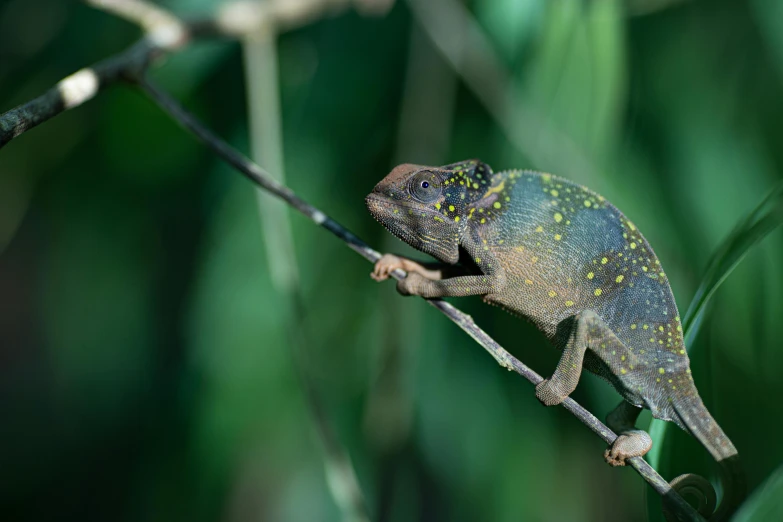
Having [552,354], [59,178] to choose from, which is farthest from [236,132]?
[552,354]

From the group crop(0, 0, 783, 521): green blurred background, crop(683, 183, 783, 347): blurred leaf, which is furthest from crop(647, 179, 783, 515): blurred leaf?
crop(0, 0, 783, 521): green blurred background

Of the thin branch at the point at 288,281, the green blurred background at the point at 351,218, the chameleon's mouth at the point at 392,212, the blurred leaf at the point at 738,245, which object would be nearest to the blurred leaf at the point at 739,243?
the blurred leaf at the point at 738,245

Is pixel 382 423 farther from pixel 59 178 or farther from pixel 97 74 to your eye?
pixel 59 178

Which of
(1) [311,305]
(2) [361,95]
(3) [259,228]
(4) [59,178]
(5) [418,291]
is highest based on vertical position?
(4) [59,178]

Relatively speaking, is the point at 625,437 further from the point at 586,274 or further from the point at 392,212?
the point at 392,212

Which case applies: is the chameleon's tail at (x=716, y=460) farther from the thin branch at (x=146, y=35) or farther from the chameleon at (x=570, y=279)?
the thin branch at (x=146, y=35)

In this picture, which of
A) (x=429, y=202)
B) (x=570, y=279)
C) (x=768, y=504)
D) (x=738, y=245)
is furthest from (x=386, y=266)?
(x=768, y=504)

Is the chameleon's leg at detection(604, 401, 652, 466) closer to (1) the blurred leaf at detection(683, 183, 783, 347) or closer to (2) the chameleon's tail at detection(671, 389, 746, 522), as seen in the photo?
(2) the chameleon's tail at detection(671, 389, 746, 522)
